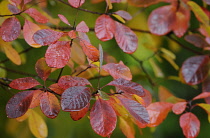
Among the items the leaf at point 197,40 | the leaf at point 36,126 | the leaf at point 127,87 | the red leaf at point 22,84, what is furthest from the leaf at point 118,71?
the leaf at point 197,40

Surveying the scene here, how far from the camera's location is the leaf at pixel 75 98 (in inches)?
17.1

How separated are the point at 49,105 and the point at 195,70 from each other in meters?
0.48

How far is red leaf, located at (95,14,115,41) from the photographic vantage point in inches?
23.9

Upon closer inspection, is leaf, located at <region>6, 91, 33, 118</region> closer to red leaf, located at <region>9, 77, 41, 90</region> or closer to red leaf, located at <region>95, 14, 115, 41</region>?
red leaf, located at <region>9, 77, 41, 90</region>

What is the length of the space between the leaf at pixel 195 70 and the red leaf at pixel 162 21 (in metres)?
0.12

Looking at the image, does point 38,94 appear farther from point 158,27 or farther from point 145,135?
point 145,135

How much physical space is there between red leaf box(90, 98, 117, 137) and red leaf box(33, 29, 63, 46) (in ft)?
0.44

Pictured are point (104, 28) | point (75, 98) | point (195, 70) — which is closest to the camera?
point (75, 98)

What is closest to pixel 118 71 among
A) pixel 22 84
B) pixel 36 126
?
pixel 22 84

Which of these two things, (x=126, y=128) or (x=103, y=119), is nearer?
(x=103, y=119)

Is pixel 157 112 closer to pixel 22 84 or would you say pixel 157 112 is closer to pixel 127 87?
pixel 127 87

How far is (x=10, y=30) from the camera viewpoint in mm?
535

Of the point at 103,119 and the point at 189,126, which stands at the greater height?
the point at 103,119

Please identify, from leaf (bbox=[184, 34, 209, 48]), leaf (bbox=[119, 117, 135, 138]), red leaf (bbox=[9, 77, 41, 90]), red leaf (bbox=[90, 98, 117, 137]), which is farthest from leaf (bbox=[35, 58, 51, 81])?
leaf (bbox=[184, 34, 209, 48])
